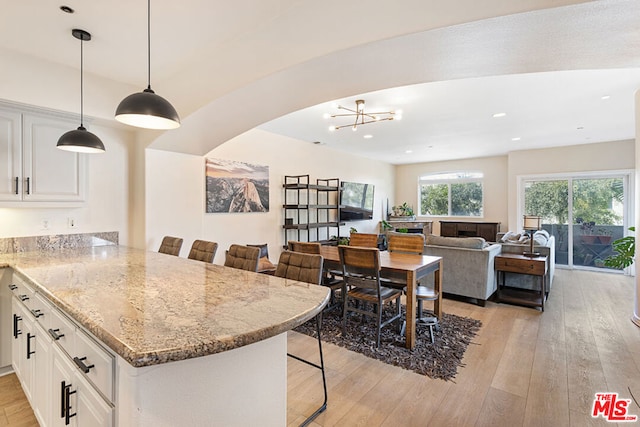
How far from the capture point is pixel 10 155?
2.61m

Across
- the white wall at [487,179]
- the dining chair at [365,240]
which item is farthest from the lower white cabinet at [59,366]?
the white wall at [487,179]

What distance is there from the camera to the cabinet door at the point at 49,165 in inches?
107

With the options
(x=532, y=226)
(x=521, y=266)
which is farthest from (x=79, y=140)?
(x=532, y=226)

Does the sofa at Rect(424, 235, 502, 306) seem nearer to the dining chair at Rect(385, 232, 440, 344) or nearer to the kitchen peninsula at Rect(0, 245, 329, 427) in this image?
the dining chair at Rect(385, 232, 440, 344)

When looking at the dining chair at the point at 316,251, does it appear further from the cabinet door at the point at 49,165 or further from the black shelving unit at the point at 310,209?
the cabinet door at the point at 49,165

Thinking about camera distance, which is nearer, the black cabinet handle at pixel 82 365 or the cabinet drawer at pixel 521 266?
the black cabinet handle at pixel 82 365

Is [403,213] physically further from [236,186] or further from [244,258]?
[244,258]

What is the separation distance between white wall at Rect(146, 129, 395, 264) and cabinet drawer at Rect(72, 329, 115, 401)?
2540 millimetres

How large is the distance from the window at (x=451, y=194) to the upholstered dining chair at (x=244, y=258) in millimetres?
7602

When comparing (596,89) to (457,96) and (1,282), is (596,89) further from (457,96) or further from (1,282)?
(1,282)

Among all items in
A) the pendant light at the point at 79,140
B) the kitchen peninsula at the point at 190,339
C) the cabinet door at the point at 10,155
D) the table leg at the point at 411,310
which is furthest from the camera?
the table leg at the point at 411,310

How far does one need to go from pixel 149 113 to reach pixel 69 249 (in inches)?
92.6

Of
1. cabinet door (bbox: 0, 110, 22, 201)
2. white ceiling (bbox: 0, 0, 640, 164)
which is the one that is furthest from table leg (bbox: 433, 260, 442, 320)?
cabinet door (bbox: 0, 110, 22, 201)

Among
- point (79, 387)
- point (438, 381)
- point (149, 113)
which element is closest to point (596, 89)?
point (438, 381)
